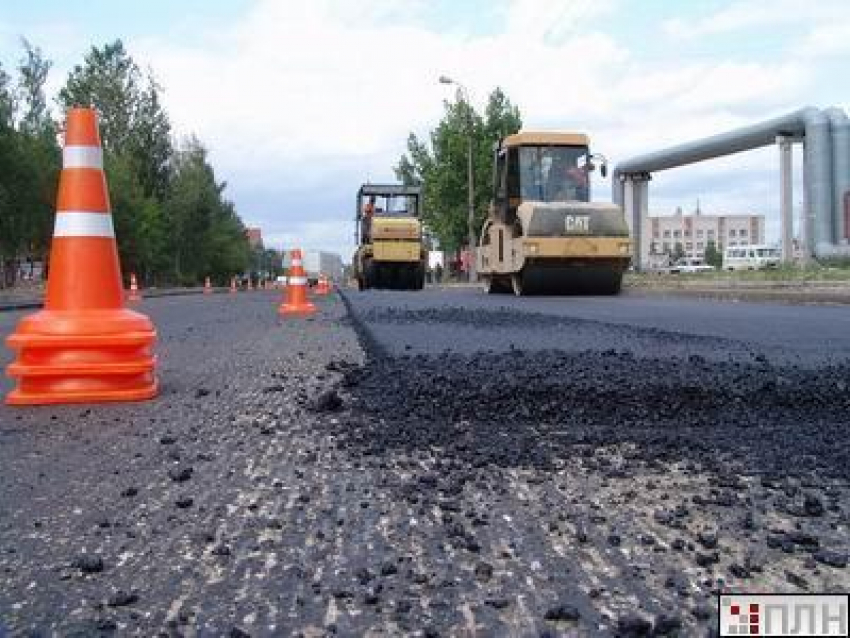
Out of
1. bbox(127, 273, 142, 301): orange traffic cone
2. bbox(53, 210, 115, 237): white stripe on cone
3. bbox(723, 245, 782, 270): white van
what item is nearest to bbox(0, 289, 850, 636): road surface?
bbox(53, 210, 115, 237): white stripe on cone

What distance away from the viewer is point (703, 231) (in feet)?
580

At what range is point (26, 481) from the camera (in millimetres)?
3125

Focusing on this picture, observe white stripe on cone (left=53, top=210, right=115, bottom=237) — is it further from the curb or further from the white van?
the white van

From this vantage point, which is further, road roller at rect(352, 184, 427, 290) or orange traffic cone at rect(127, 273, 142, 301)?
road roller at rect(352, 184, 427, 290)

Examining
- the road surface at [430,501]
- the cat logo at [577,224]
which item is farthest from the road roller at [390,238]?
the road surface at [430,501]

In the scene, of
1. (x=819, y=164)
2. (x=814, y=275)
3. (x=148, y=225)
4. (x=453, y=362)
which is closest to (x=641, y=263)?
(x=819, y=164)

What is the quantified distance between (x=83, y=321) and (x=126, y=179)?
5345 centimetres

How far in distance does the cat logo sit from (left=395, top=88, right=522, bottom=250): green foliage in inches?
1540

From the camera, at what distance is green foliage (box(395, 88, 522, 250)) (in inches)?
2354

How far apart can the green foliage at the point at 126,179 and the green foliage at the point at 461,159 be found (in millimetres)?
17872

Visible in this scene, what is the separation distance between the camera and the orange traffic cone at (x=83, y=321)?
4.73 m

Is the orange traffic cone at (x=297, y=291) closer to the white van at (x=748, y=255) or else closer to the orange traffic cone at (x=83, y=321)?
the orange traffic cone at (x=83, y=321)

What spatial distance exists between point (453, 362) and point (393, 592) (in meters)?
3.74

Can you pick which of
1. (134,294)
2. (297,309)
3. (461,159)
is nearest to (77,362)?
(297,309)
